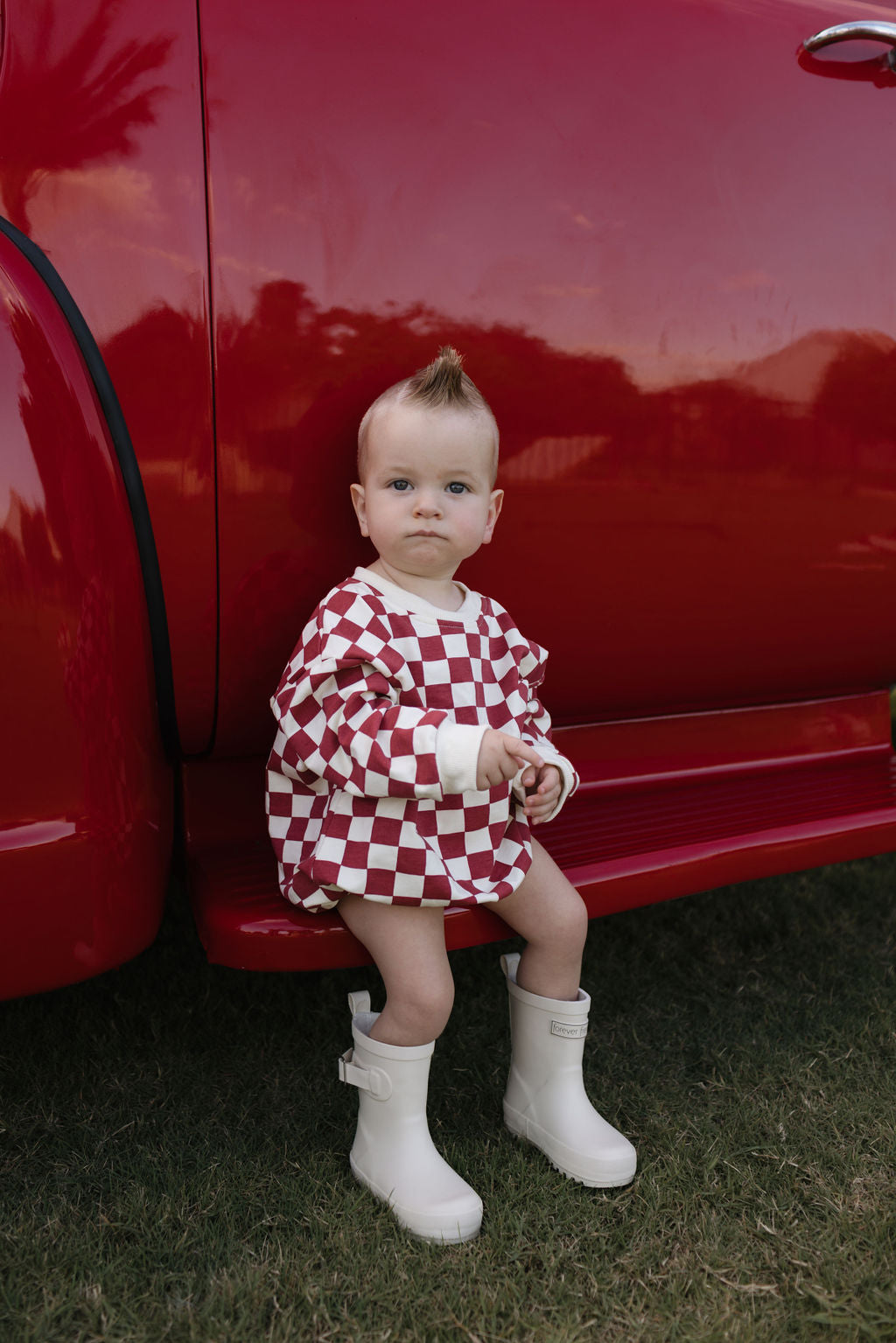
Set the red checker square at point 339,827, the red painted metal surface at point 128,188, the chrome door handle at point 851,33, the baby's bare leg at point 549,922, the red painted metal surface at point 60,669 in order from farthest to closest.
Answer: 1. the chrome door handle at point 851,33
2. the baby's bare leg at point 549,922
3. the red checker square at point 339,827
4. the red painted metal surface at point 128,188
5. the red painted metal surface at point 60,669

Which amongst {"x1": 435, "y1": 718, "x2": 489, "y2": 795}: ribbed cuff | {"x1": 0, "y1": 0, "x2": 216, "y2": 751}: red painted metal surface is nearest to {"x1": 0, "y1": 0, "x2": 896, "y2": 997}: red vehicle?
{"x1": 0, "y1": 0, "x2": 216, "y2": 751}: red painted metal surface

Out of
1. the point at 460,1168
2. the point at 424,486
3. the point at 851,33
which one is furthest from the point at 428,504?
the point at 851,33

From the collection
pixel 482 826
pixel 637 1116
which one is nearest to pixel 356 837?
pixel 482 826

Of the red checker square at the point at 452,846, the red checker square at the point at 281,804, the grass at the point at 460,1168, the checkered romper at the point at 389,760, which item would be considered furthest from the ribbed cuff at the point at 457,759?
the grass at the point at 460,1168

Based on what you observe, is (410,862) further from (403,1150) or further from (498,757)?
(403,1150)

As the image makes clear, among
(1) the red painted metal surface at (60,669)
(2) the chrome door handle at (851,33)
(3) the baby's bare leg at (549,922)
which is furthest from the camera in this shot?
(2) the chrome door handle at (851,33)

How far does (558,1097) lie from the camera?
147 centimetres

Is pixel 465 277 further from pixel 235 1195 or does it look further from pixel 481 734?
pixel 235 1195

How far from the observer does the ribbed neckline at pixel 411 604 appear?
4.60ft

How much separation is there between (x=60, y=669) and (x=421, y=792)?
39 cm

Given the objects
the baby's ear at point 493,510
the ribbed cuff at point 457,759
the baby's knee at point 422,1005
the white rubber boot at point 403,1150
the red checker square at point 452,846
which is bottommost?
the white rubber boot at point 403,1150

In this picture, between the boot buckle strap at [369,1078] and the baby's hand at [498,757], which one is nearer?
the baby's hand at [498,757]

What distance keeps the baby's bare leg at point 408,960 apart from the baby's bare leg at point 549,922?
0.36 feet

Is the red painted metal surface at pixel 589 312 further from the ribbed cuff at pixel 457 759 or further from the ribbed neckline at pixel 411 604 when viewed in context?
the ribbed cuff at pixel 457 759
